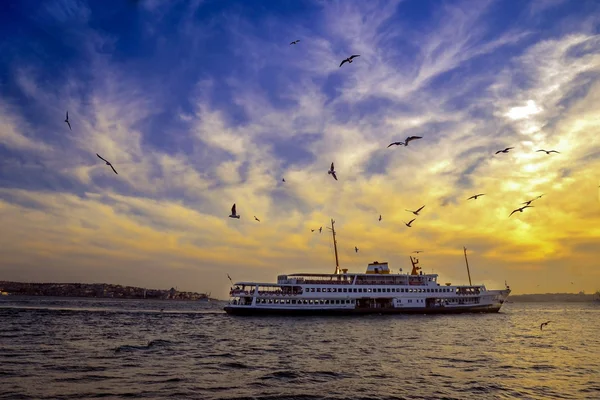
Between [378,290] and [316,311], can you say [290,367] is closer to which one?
[316,311]

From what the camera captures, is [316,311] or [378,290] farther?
[378,290]

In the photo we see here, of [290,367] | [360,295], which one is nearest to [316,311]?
[360,295]

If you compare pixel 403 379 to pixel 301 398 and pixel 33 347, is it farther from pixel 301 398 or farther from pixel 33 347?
pixel 33 347

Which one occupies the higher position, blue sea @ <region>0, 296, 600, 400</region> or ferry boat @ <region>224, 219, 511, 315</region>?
ferry boat @ <region>224, 219, 511, 315</region>

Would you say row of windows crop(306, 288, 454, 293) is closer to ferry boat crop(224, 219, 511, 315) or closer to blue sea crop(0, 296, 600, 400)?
ferry boat crop(224, 219, 511, 315)

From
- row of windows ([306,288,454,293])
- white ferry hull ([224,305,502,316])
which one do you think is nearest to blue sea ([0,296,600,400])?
white ferry hull ([224,305,502,316])

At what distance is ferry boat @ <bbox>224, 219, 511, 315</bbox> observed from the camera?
Answer: 61562mm

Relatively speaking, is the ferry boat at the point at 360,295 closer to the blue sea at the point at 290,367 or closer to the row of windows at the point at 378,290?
the row of windows at the point at 378,290

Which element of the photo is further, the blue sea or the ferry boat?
the ferry boat

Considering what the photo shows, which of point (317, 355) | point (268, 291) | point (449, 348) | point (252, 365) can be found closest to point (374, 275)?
point (268, 291)

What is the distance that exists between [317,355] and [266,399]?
36.3ft

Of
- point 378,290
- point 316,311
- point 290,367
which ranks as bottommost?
point 290,367

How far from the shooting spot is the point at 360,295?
64.7 m

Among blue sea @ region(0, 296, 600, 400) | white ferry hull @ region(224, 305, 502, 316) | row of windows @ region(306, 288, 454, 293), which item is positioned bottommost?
blue sea @ region(0, 296, 600, 400)
